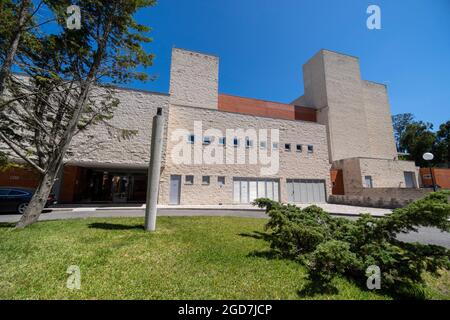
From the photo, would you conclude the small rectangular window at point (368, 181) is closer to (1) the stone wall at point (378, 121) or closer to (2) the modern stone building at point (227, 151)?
(2) the modern stone building at point (227, 151)

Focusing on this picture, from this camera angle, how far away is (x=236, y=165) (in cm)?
1827

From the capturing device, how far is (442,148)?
3584 cm

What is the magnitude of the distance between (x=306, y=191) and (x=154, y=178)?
57.2 ft

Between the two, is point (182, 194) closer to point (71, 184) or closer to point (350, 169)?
point (71, 184)

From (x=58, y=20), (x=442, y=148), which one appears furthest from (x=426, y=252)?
(x=442, y=148)

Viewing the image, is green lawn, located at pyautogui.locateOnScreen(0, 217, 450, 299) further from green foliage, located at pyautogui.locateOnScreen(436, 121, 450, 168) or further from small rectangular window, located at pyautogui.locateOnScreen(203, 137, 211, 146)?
green foliage, located at pyautogui.locateOnScreen(436, 121, 450, 168)

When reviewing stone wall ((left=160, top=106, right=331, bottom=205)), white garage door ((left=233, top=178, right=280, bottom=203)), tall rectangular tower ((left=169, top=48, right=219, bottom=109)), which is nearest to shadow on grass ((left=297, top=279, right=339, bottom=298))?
stone wall ((left=160, top=106, right=331, bottom=205))

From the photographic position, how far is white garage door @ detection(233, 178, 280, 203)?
18.1m

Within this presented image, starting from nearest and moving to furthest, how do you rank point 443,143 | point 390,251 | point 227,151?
point 390,251, point 227,151, point 443,143

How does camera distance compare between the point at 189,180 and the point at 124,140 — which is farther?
the point at 189,180

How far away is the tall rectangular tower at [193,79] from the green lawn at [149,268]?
59.2 ft

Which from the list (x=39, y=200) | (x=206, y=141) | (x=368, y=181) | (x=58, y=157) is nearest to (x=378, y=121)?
(x=368, y=181)

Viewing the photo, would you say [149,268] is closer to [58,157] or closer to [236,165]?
[58,157]
